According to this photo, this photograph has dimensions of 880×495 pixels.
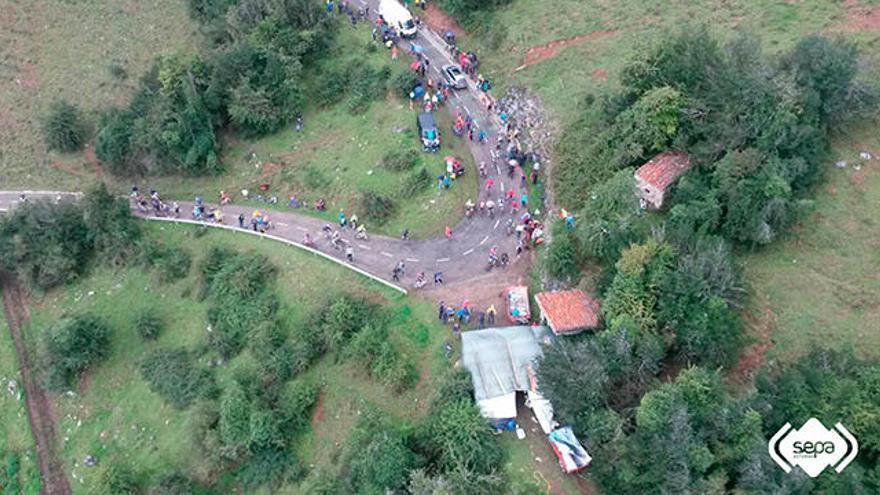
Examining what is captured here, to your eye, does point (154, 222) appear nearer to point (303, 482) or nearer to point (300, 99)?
point (300, 99)

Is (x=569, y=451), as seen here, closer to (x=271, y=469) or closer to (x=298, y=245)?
(x=271, y=469)

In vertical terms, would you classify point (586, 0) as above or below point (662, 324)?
above

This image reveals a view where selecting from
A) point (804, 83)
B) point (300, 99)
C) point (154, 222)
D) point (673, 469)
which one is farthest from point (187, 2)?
point (673, 469)

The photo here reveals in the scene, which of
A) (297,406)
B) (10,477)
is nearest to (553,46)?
(297,406)

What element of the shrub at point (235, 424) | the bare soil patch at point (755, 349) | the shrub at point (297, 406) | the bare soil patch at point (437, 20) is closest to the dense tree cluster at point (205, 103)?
the bare soil patch at point (437, 20)

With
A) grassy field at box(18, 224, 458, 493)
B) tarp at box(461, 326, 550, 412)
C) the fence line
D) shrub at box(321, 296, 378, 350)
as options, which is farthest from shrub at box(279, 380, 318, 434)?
tarp at box(461, 326, 550, 412)

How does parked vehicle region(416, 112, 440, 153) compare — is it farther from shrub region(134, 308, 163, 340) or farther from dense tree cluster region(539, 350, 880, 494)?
dense tree cluster region(539, 350, 880, 494)

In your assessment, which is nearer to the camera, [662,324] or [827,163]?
[662,324]
